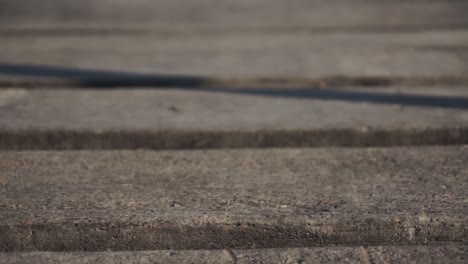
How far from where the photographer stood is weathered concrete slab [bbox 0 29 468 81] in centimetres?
557

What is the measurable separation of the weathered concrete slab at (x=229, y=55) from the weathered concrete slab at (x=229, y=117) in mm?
419

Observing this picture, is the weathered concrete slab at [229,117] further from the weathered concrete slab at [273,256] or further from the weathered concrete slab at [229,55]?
the weathered concrete slab at [273,256]

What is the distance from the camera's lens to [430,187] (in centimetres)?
323

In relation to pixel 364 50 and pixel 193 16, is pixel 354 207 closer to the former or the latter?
pixel 364 50

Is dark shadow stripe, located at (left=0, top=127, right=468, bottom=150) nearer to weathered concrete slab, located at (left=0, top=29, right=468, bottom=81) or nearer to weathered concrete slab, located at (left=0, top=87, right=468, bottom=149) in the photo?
weathered concrete slab, located at (left=0, top=87, right=468, bottom=149)

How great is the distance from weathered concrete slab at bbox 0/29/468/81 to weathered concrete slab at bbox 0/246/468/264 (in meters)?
2.76

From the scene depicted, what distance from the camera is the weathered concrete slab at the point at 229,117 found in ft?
13.1

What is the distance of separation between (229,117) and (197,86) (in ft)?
3.52

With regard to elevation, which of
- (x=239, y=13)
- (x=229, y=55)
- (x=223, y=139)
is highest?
(x=223, y=139)

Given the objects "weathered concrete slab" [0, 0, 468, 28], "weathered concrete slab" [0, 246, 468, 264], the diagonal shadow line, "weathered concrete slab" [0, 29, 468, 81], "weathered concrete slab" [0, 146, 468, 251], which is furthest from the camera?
"weathered concrete slab" [0, 0, 468, 28]

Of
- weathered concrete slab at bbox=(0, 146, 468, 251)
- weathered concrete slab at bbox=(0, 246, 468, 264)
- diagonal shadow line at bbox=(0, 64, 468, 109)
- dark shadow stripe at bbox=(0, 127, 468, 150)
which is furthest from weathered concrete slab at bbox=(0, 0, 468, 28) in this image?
→ weathered concrete slab at bbox=(0, 246, 468, 264)

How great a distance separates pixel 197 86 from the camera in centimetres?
535

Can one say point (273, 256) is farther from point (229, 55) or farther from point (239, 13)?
point (239, 13)

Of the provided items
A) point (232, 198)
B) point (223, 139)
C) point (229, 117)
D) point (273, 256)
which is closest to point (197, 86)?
→ point (229, 117)
